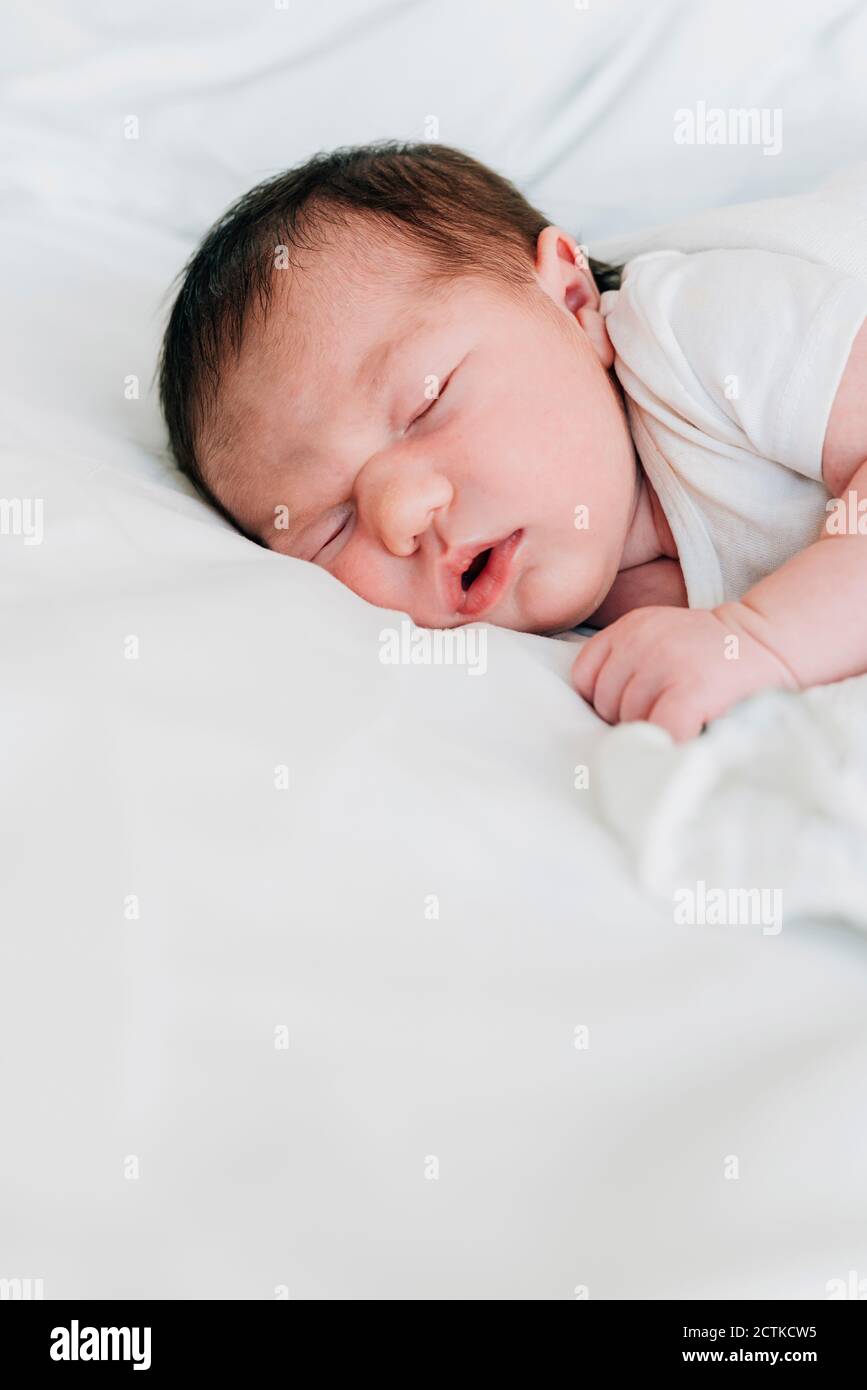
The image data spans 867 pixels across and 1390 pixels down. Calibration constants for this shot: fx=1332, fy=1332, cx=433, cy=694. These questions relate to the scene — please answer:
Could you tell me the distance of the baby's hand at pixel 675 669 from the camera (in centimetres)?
96

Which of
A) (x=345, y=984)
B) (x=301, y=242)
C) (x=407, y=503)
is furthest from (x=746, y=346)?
(x=345, y=984)

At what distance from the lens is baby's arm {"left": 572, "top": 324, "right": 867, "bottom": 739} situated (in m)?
0.97

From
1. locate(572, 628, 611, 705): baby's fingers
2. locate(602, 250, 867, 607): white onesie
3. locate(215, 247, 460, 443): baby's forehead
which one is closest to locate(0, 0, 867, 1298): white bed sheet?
locate(572, 628, 611, 705): baby's fingers

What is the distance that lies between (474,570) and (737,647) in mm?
343

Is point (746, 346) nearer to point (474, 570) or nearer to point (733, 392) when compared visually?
point (733, 392)

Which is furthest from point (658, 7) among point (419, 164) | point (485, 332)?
point (485, 332)

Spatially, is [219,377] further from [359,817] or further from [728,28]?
[728,28]

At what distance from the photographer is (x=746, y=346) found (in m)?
1.22

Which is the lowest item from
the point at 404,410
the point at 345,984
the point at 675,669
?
the point at 345,984

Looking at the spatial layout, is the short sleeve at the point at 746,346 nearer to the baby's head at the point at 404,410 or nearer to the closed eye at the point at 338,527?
the baby's head at the point at 404,410

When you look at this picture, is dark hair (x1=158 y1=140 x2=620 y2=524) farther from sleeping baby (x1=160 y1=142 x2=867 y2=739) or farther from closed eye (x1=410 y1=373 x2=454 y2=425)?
closed eye (x1=410 y1=373 x2=454 y2=425)

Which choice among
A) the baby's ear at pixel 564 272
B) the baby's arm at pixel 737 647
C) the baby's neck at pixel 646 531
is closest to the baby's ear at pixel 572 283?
the baby's ear at pixel 564 272

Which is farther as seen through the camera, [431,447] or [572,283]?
[572,283]

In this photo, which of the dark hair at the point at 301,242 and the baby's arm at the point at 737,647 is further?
the dark hair at the point at 301,242
